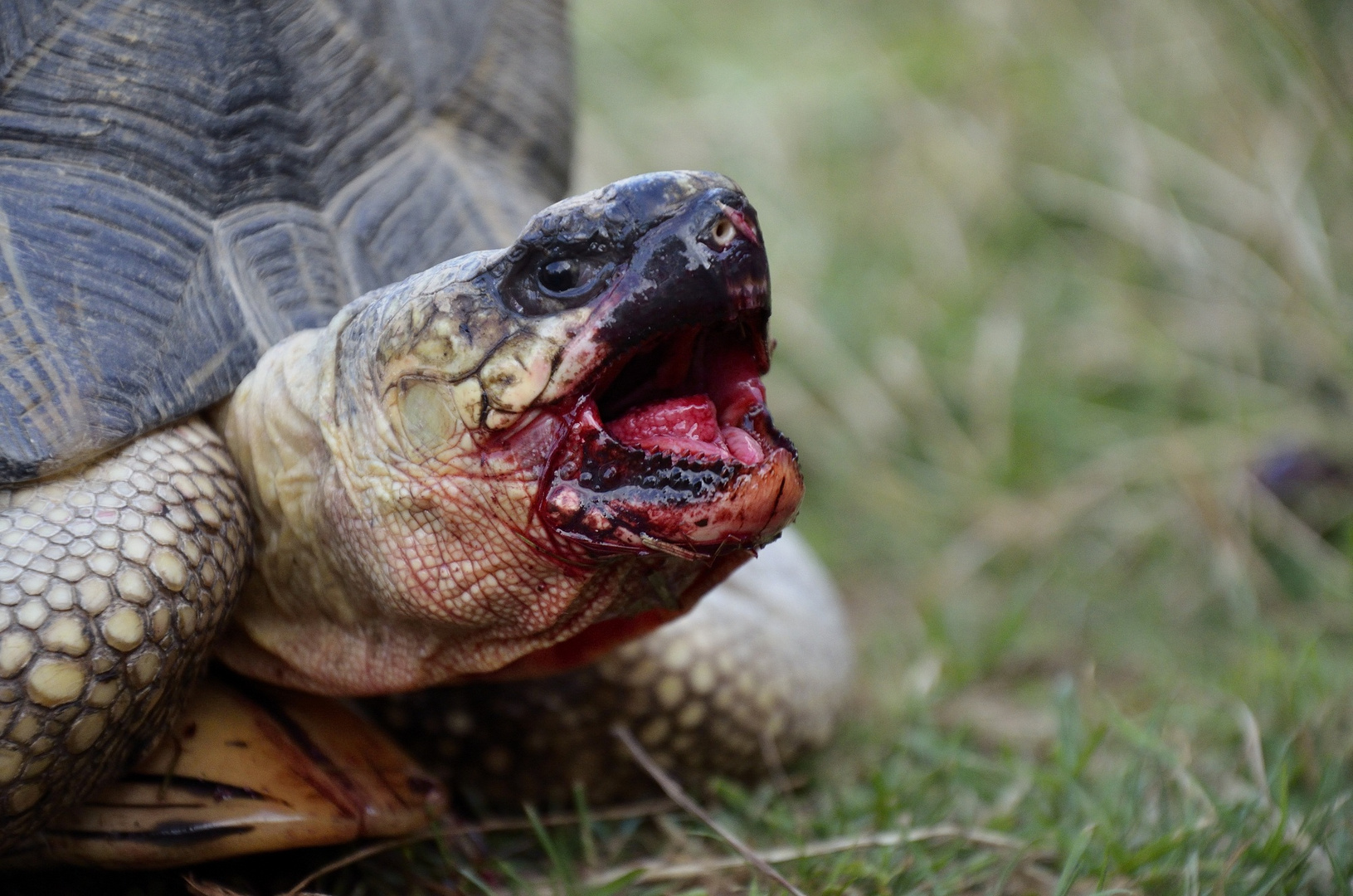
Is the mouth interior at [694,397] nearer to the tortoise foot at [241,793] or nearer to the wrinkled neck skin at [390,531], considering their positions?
the wrinkled neck skin at [390,531]

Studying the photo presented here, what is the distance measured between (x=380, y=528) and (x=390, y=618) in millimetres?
137

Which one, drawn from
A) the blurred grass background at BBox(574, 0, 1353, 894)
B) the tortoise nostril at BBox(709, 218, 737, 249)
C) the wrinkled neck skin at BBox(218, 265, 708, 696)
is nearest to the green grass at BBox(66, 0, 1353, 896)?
the blurred grass background at BBox(574, 0, 1353, 894)

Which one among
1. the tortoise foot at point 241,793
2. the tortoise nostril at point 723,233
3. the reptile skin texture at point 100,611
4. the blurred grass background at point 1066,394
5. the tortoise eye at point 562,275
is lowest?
the blurred grass background at point 1066,394

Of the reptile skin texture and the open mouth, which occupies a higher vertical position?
the open mouth

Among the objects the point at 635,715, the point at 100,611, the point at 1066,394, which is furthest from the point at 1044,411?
the point at 100,611

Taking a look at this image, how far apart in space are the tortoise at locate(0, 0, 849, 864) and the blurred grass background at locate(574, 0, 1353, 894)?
60 centimetres

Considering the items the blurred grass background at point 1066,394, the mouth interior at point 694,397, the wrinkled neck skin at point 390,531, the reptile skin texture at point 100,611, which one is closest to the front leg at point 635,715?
the blurred grass background at point 1066,394

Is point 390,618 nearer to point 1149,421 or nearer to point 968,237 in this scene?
point 1149,421

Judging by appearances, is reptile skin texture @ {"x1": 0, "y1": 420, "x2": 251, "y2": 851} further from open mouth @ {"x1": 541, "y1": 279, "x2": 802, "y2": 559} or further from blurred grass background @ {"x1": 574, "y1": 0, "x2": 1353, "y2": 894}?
blurred grass background @ {"x1": 574, "y1": 0, "x2": 1353, "y2": 894}

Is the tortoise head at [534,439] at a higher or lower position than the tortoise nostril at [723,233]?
lower

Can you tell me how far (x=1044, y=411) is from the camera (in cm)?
335

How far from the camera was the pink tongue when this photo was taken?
3.80 feet

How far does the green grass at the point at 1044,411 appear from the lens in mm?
1714

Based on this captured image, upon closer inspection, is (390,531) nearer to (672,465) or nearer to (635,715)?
(672,465)
